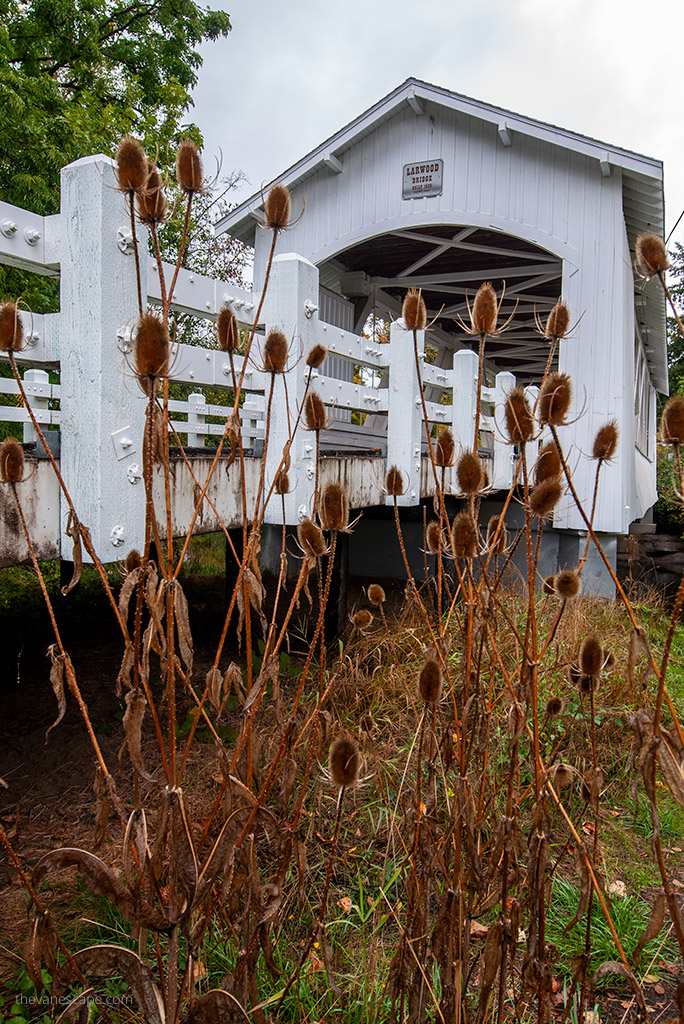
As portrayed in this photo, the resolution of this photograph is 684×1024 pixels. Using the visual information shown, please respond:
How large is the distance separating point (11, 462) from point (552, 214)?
809 centimetres

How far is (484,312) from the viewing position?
5.01 feet

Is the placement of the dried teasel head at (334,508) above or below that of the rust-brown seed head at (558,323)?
below

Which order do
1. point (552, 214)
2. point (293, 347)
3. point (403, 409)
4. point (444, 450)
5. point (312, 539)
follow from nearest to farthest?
point (312, 539) → point (444, 450) → point (293, 347) → point (403, 409) → point (552, 214)

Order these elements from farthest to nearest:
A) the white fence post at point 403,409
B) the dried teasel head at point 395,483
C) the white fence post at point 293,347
→ the white fence post at point 403,409 → the white fence post at point 293,347 → the dried teasel head at point 395,483

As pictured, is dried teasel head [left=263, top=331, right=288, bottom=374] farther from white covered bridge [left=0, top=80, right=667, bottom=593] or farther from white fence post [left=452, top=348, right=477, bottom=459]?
white fence post [left=452, top=348, right=477, bottom=459]

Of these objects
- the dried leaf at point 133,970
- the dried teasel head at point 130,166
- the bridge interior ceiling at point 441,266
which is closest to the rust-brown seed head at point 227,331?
the dried teasel head at point 130,166

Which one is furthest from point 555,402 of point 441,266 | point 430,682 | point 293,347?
point 441,266

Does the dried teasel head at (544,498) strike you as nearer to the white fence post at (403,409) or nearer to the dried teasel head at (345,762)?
the dried teasel head at (345,762)

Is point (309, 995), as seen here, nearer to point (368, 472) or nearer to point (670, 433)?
point (670, 433)

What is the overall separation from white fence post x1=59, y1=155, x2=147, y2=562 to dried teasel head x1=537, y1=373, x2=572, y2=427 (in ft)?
5.28

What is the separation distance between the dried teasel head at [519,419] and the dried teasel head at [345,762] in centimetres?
70

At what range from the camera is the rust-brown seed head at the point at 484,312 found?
1.53m

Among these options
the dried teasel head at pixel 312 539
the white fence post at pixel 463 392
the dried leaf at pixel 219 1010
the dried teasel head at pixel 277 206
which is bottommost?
the dried leaf at pixel 219 1010

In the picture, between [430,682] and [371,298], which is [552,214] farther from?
[430,682]
